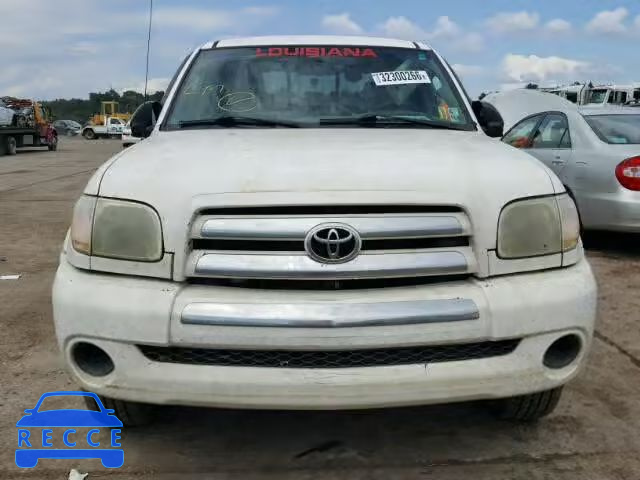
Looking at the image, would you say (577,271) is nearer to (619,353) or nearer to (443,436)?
(443,436)

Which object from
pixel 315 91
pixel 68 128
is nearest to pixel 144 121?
pixel 315 91

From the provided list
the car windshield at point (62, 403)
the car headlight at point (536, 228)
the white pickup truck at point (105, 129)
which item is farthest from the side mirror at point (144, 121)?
the white pickup truck at point (105, 129)

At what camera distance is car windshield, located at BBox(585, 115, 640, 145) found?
21.3 ft

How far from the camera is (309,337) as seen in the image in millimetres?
2242

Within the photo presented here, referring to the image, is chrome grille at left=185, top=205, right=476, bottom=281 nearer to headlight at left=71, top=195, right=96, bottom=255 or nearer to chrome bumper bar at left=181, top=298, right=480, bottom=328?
chrome bumper bar at left=181, top=298, right=480, bottom=328

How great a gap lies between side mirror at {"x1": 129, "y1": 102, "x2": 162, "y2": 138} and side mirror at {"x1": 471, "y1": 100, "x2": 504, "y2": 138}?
6.18ft

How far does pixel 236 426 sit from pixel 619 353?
91.9 inches

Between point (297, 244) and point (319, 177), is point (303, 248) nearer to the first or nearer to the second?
point (297, 244)

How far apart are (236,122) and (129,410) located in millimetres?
1532

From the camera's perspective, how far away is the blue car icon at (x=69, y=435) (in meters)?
2.82

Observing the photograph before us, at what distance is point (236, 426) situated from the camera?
10.1ft

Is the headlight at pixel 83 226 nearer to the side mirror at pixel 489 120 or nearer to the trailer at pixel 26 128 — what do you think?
the side mirror at pixel 489 120

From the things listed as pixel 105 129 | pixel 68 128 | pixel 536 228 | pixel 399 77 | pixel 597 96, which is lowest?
pixel 68 128

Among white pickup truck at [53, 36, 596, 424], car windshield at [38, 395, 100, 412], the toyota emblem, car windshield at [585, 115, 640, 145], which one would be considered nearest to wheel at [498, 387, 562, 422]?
white pickup truck at [53, 36, 596, 424]
